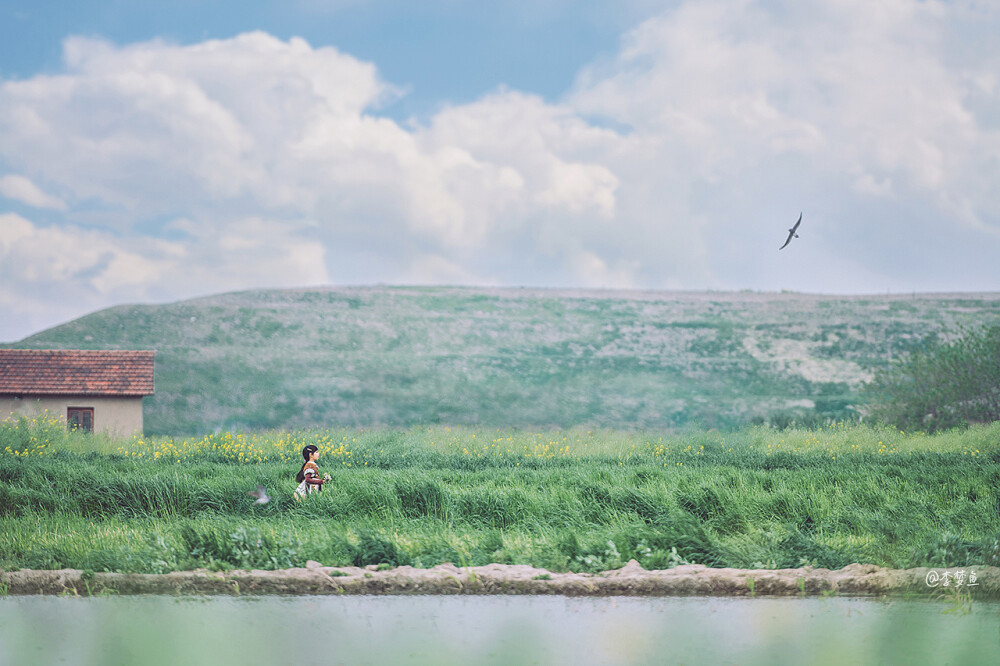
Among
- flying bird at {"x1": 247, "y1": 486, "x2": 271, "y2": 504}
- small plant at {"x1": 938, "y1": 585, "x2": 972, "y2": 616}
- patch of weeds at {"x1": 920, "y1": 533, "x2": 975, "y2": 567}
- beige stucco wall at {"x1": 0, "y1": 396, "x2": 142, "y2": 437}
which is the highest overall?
beige stucco wall at {"x1": 0, "y1": 396, "x2": 142, "y2": 437}

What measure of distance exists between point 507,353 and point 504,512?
96.2 feet

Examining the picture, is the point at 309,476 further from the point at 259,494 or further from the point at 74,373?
the point at 74,373

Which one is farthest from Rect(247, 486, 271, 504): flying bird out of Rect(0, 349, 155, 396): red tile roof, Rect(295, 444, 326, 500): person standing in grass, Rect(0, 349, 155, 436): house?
Rect(0, 349, 155, 396): red tile roof

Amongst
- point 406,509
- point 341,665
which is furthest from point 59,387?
point 341,665

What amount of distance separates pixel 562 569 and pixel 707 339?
35.3 m

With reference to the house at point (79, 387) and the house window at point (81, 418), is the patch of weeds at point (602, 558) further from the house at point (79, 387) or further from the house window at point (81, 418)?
the house window at point (81, 418)

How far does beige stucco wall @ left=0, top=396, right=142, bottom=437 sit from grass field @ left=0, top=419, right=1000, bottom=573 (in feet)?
9.17

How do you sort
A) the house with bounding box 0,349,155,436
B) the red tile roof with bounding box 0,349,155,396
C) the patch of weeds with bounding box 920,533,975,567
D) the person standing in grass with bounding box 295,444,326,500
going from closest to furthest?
the patch of weeds with bounding box 920,533,975,567, the person standing in grass with bounding box 295,444,326,500, the house with bounding box 0,349,155,436, the red tile roof with bounding box 0,349,155,396

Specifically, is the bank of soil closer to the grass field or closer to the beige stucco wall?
the grass field

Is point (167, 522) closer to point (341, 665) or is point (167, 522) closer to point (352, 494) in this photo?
point (352, 494)

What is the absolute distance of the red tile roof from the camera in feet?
62.0

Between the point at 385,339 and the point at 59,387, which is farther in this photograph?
the point at 385,339

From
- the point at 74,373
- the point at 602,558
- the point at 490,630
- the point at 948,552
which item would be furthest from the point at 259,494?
the point at 74,373

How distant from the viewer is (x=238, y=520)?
9.30 meters
